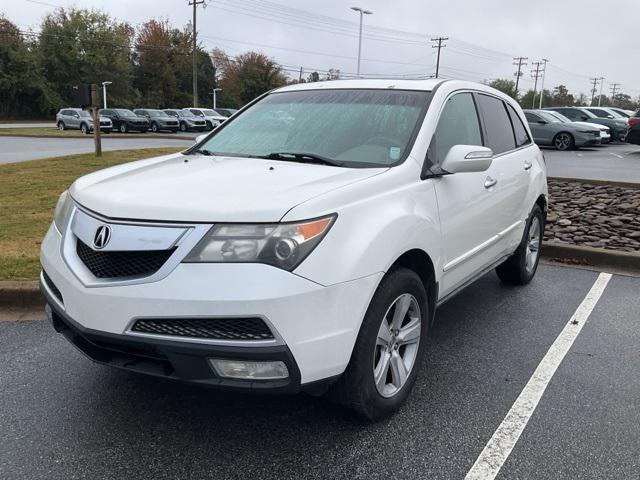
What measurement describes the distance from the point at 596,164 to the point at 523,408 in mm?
15427

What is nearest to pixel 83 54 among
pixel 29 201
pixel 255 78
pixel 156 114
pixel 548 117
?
pixel 255 78

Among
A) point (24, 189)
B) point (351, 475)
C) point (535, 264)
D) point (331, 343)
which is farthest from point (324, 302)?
point (24, 189)

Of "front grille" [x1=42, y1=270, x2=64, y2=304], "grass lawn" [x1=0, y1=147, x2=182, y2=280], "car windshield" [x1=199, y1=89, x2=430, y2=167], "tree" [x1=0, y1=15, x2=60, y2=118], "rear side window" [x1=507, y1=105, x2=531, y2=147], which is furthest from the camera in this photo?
"tree" [x1=0, y1=15, x2=60, y2=118]

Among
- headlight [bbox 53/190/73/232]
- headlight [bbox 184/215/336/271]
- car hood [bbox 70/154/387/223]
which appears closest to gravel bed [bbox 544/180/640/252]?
car hood [bbox 70/154/387/223]

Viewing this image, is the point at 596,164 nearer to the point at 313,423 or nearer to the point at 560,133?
the point at 560,133

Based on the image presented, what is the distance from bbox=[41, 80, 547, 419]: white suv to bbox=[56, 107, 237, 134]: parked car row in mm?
32468

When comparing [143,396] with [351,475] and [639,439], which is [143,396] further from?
[639,439]

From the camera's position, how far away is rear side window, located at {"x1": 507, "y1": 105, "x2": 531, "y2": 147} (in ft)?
16.6

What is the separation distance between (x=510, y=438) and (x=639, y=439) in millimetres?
639

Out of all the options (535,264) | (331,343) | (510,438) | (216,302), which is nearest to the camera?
(216,302)

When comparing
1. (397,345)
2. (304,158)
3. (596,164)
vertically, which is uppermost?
(304,158)

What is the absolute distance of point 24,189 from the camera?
30.3 ft

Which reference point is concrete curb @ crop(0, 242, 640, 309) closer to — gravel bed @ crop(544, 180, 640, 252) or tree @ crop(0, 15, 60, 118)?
gravel bed @ crop(544, 180, 640, 252)

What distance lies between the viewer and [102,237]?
2527mm
